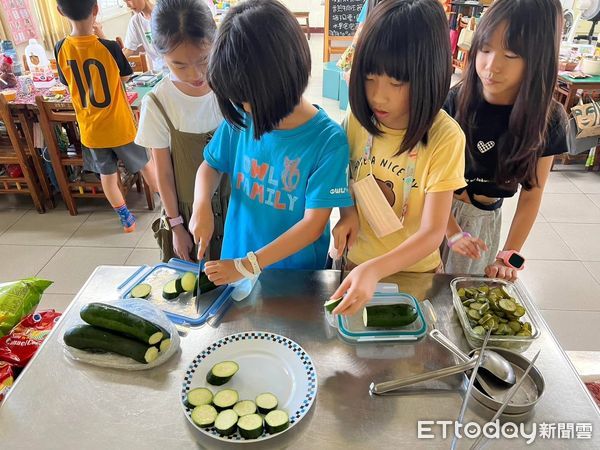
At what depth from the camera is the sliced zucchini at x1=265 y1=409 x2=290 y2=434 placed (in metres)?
0.72

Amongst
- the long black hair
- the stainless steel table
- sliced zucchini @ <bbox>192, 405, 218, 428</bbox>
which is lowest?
the stainless steel table

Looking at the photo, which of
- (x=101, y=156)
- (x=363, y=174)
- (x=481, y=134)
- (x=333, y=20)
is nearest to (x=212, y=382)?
(x=363, y=174)

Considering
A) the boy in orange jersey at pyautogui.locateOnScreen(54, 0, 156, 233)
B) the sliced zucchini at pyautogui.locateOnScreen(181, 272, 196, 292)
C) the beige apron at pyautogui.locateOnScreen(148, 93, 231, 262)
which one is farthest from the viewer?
the boy in orange jersey at pyautogui.locateOnScreen(54, 0, 156, 233)

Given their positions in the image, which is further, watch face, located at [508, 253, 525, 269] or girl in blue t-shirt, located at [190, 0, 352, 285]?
watch face, located at [508, 253, 525, 269]

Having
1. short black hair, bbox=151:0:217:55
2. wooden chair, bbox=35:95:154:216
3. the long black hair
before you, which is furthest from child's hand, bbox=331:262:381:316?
wooden chair, bbox=35:95:154:216

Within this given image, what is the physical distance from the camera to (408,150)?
39.2 inches

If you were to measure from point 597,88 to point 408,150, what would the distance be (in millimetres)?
3083

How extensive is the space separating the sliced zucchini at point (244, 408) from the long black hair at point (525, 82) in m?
0.97

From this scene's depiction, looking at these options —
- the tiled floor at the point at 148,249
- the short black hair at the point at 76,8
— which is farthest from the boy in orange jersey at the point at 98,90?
the tiled floor at the point at 148,249

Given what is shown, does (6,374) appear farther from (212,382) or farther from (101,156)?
(101,156)

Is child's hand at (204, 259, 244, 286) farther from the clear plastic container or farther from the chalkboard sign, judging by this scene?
the chalkboard sign

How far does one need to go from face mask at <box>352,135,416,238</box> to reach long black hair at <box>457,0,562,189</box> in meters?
0.38

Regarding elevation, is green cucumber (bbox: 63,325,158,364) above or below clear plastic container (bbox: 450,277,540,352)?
above

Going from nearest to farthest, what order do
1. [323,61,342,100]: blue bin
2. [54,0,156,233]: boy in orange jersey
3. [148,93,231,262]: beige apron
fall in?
[148,93,231,262]: beige apron
[54,0,156,233]: boy in orange jersey
[323,61,342,100]: blue bin
